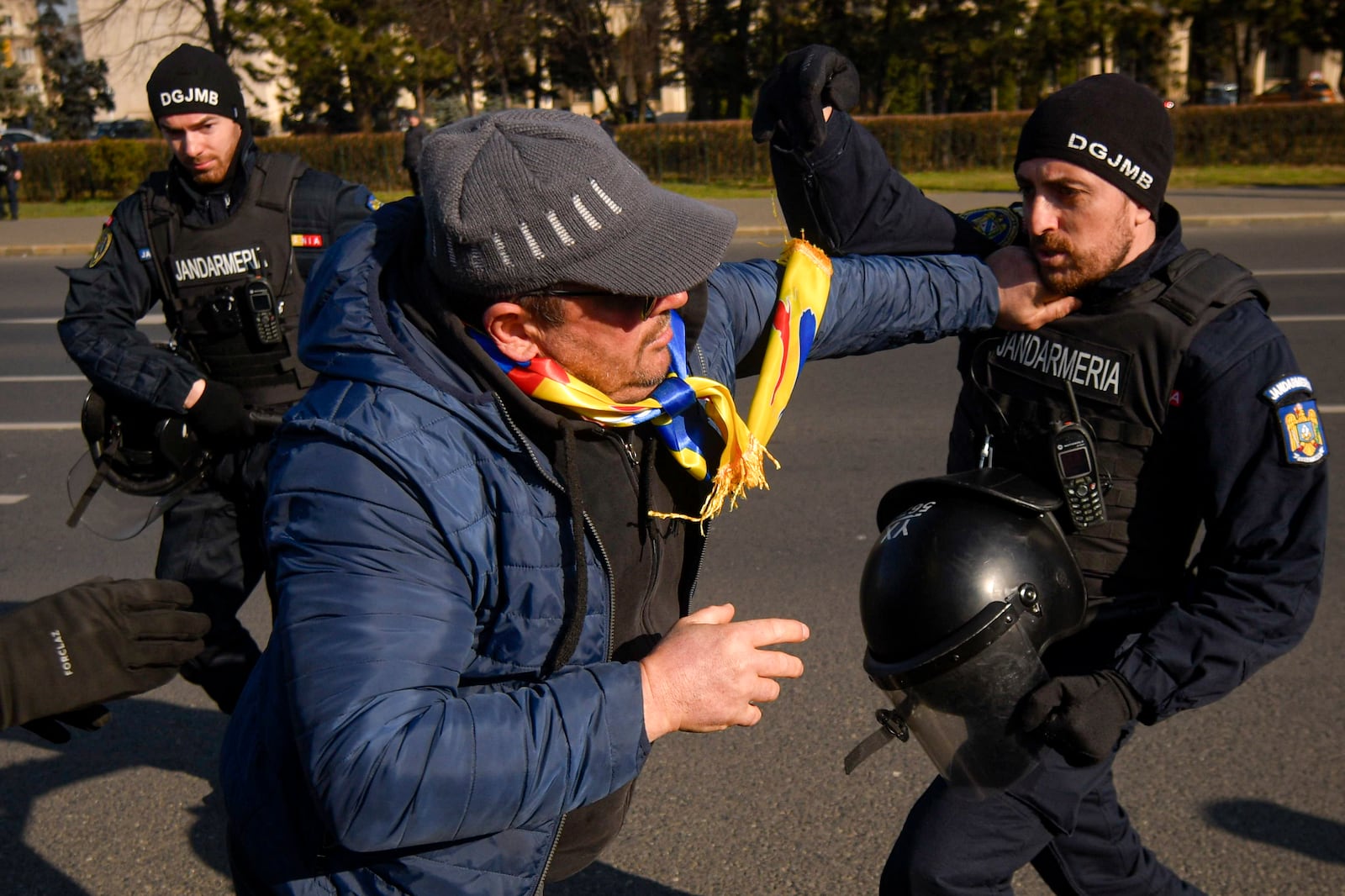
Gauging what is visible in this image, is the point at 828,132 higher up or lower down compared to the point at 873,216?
higher up

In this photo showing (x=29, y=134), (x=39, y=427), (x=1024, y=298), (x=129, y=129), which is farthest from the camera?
(x=29, y=134)

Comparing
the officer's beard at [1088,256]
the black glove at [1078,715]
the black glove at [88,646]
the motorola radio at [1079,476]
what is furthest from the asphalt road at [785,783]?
the officer's beard at [1088,256]

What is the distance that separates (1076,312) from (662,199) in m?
1.07

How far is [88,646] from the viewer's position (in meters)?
2.09

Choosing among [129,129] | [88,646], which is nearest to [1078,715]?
[88,646]

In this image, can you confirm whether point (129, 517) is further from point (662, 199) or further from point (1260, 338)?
point (1260, 338)

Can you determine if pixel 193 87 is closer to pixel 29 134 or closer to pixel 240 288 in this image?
pixel 240 288

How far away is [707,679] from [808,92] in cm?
119

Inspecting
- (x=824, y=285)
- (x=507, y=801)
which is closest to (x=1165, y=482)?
(x=824, y=285)

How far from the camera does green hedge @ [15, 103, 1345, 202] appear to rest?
21.8 meters

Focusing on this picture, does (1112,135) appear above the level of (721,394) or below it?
above

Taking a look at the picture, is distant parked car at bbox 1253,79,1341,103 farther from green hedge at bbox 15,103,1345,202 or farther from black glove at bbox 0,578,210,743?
black glove at bbox 0,578,210,743

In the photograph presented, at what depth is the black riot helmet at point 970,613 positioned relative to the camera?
2.08 metres

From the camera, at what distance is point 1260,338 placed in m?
2.20
